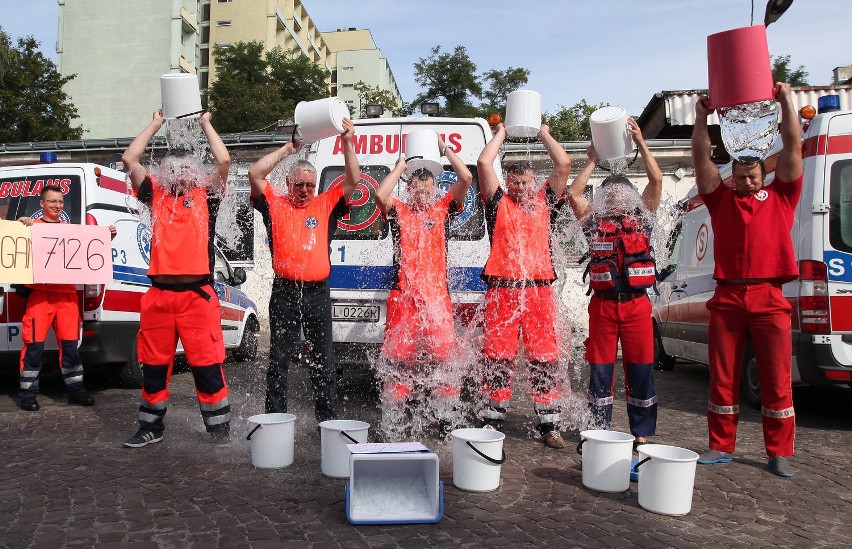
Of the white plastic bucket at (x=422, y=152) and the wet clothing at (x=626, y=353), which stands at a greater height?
the white plastic bucket at (x=422, y=152)

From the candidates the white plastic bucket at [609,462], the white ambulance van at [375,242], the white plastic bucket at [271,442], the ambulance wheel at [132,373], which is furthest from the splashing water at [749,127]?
the ambulance wheel at [132,373]

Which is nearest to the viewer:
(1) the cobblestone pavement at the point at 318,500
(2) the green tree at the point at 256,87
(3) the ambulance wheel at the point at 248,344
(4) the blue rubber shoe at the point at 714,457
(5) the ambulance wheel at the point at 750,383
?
(1) the cobblestone pavement at the point at 318,500

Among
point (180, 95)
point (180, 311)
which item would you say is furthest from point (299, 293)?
point (180, 95)

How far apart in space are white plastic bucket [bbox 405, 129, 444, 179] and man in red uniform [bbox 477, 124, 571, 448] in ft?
1.51

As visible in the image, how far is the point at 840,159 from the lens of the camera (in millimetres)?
6133

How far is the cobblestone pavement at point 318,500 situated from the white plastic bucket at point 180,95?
2438 mm

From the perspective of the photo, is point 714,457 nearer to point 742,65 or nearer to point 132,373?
point 742,65

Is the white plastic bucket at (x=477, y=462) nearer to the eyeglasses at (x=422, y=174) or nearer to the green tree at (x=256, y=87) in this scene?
the eyeglasses at (x=422, y=174)

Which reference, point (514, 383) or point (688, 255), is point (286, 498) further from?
point (688, 255)

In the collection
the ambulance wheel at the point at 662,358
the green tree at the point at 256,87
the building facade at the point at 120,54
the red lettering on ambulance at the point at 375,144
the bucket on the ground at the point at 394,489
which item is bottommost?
the ambulance wheel at the point at 662,358

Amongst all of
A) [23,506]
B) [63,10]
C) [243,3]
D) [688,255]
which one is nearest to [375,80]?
[243,3]

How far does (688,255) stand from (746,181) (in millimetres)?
4424

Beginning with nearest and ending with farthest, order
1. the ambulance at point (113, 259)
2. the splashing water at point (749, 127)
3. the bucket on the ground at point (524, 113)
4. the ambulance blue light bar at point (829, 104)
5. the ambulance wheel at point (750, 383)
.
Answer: the splashing water at point (749, 127) < the bucket on the ground at point (524, 113) < the ambulance blue light bar at point (829, 104) < the ambulance at point (113, 259) < the ambulance wheel at point (750, 383)

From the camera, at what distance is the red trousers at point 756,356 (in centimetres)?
474
